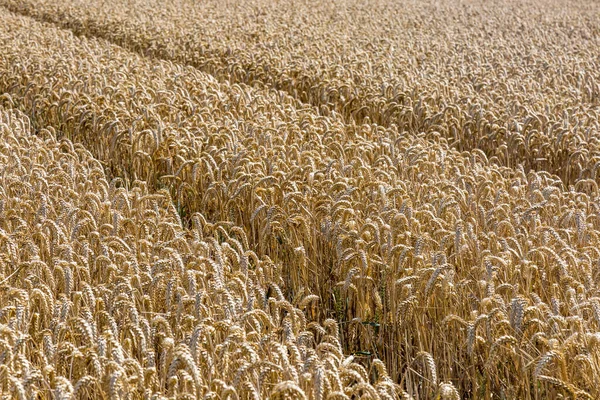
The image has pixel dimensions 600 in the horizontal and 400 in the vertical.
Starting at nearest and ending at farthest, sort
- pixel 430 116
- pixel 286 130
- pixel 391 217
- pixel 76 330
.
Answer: pixel 76 330, pixel 391 217, pixel 286 130, pixel 430 116

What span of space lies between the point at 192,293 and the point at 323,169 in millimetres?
2499

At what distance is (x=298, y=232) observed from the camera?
17.6 feet

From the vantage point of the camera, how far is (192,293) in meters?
3.88

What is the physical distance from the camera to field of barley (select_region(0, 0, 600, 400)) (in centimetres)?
341

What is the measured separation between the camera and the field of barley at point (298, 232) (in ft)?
11.2

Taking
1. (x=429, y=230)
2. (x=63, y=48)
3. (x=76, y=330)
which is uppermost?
(x=63, y=48)

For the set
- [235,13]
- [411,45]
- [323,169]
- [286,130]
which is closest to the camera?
[323,169]

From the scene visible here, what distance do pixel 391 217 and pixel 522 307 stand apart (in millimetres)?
1571

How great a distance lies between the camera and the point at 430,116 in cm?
900

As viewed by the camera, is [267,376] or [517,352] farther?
[517,352]

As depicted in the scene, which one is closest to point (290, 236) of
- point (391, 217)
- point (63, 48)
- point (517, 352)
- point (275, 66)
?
point (391, 217)

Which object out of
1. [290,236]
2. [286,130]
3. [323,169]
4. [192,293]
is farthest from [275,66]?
[192,293]

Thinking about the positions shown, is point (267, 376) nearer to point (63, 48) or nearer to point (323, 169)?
point (323, 169)

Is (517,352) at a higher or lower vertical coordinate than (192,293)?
lower
